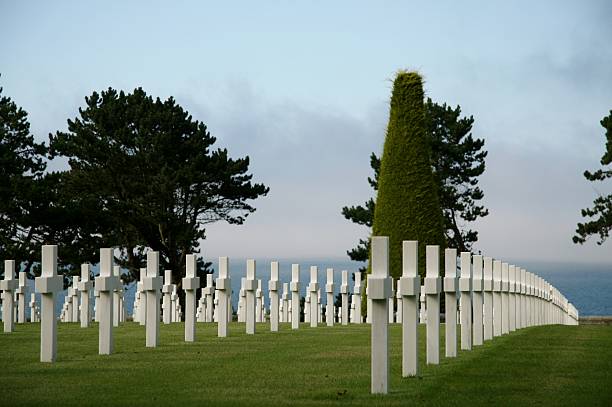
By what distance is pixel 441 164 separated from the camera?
56.9 m

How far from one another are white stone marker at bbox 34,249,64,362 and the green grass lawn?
0.69ft

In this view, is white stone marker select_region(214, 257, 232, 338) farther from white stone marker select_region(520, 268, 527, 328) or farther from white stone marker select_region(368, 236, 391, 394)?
white stone marker select_region(368, 236, 391, 394)

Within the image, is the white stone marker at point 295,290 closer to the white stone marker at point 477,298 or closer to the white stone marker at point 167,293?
the white stone marker at point 167,293

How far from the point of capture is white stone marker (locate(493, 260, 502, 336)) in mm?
18156

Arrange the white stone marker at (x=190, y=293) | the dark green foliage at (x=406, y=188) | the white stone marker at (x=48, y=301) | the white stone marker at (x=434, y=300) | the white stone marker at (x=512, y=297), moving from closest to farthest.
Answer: the white stone marker at (x=434, y=300) < the white stone marker at (x=48, y=301) < the white stone marker at (x=190, y=293) < the white stone marker at (x=512, y=297) < the dark green foliage at (x=406, y=188)

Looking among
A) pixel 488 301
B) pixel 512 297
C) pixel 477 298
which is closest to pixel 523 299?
pixel 512 297

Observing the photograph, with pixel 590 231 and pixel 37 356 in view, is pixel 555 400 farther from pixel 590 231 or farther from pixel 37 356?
pixel 590 231

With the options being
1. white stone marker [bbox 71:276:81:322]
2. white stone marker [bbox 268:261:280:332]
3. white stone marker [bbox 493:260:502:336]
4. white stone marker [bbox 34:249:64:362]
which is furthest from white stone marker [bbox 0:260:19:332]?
white stone marker [bbox 493:260:502:336]

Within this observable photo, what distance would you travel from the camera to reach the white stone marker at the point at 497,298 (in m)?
18.2

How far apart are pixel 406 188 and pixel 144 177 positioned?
21.4 m

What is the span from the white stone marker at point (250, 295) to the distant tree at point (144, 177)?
1182 inches

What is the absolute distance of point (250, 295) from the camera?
20.0 meters

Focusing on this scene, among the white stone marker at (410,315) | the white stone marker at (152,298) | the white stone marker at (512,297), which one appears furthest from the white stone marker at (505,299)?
the white stone marker at (410,315)

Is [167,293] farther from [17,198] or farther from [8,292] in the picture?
[17,198]
